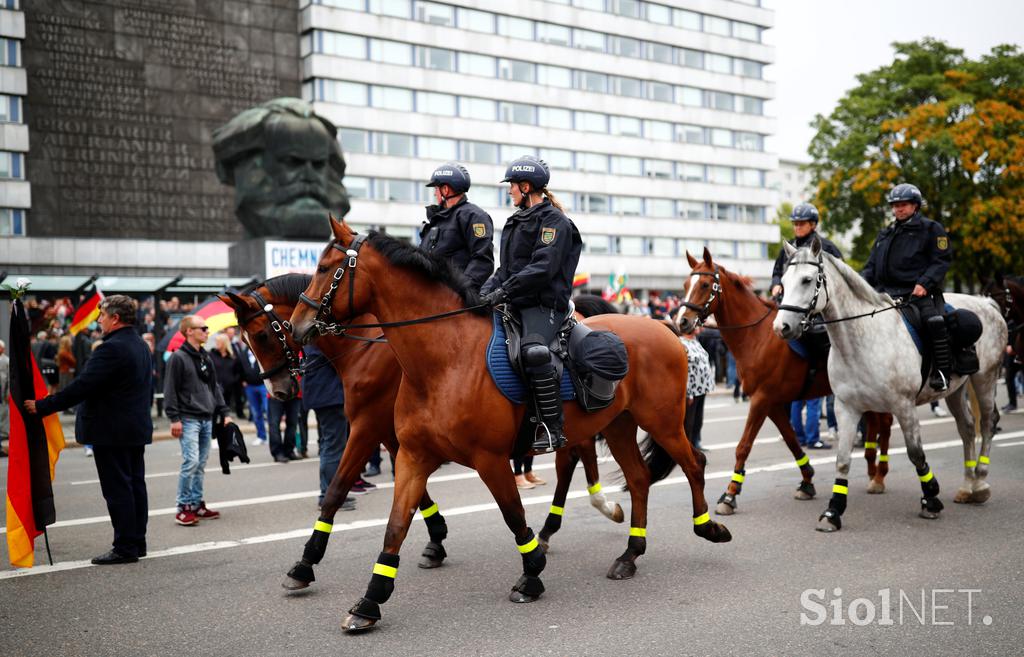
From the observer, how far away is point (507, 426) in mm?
5695

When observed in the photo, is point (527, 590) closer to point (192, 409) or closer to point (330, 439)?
point (330, 439)

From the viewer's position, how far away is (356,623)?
5199 millimetres

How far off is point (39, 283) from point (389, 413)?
50.6 feet

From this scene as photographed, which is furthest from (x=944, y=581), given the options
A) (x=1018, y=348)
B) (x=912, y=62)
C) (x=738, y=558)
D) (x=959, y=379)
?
(x=912, y=62)

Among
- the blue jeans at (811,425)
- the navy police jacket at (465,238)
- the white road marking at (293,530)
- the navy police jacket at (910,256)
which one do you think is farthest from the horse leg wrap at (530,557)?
the blue jeans at (811,425)

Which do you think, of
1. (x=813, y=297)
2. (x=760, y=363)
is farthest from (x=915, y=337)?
(x=760, y=363)

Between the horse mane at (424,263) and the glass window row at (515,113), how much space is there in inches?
1835

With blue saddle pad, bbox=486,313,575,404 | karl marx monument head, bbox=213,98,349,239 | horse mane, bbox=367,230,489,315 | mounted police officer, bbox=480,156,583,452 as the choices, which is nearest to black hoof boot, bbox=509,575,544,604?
mounted police officer, bbox=480,156,583,452

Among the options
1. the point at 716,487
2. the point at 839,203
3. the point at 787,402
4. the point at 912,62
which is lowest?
the point at 716,487

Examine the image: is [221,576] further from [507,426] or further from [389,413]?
[507,426]

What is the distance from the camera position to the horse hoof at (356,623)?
5.19m

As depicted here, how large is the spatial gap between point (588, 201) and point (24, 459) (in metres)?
54.6

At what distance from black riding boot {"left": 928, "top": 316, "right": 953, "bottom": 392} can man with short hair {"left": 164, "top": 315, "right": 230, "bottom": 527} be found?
678cm

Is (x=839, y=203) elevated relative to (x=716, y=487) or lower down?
elevated
